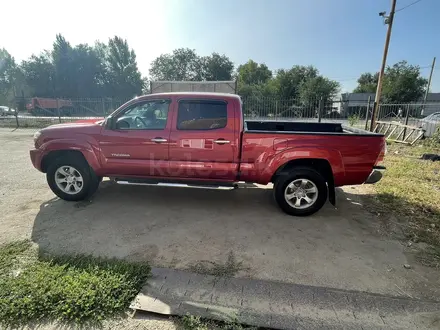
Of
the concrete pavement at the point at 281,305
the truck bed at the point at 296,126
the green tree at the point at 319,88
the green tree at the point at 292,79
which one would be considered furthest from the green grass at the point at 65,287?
the green tree at the point at 292,79

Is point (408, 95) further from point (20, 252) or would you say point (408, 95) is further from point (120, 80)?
point (120, 80)

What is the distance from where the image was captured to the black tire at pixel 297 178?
384cm

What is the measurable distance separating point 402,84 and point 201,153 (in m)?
41.0

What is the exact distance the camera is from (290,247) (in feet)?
10.4

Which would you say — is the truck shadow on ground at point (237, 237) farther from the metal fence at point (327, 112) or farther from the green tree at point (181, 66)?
the green tree at point (181, 66)

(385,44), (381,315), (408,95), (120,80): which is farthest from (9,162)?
(120,80)

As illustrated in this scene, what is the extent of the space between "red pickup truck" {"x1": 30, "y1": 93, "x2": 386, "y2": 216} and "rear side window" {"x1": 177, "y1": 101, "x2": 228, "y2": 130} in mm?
16

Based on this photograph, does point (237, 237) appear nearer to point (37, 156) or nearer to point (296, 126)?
point (296, 126)

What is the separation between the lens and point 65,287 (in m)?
2.32

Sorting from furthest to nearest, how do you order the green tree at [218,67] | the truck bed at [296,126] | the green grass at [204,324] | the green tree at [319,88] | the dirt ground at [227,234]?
the green tree at [218,67]
the green tree at [319,88]
the truck bed at [296,126]
the dirt ground at [227,234]
the green grass at [204,324]

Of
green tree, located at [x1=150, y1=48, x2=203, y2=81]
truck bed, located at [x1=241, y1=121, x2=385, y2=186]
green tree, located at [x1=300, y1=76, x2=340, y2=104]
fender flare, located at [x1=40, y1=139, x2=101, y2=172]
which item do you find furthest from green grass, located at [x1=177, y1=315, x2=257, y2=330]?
green tree, located at [x1=150, y1=48, x2=203, y2=81]

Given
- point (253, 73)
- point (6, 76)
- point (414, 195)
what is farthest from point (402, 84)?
point (6, 76)

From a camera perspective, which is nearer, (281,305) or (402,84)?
(281,305)

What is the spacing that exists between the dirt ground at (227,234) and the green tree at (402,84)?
37617 mm
